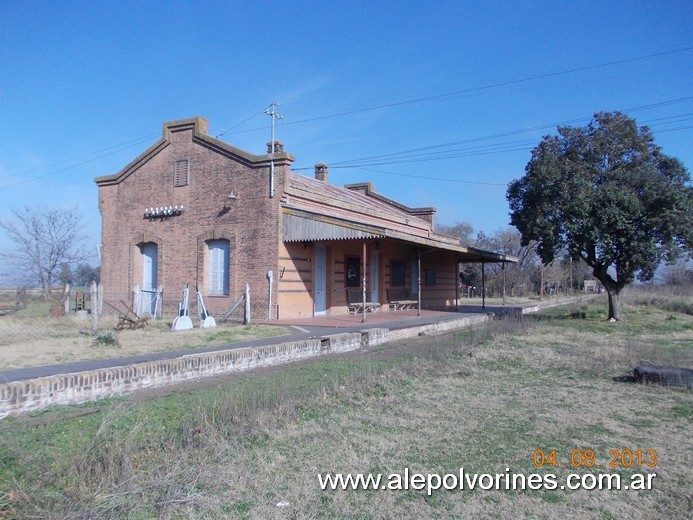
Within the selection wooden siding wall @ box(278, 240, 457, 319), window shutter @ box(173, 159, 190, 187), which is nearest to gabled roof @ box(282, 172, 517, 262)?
wooden siding wall @ box(278, 240, 457, 319)

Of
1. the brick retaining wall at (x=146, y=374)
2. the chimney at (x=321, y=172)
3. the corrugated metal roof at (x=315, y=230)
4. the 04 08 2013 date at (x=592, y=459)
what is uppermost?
the chimney at (x=321, y=172)

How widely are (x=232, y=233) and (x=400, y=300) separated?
397 inches

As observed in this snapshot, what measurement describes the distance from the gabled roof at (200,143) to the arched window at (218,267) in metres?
3.14

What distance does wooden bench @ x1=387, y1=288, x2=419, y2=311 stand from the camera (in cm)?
2527

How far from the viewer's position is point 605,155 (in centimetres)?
2161

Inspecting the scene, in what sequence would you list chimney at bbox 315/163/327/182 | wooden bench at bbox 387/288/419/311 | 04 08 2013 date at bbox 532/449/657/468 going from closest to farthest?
04 08 2013 date at bbox 532/449/657/468 < wooden bench at bbox 387/288/419/311 < chimney at bbox 315/163/327/182

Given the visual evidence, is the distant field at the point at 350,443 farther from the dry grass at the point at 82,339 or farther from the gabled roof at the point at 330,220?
the gabled roof at the point at 330,220

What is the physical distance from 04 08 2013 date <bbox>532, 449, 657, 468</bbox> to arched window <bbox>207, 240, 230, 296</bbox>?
1568 cm

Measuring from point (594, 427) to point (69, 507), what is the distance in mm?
5086

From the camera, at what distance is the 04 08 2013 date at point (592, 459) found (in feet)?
15.6

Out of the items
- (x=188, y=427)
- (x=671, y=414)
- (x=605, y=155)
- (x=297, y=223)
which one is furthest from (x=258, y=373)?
(x=605, y=155)

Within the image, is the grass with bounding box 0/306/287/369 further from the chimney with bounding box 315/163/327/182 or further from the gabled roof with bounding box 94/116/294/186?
the chimney with bounding box 315/163/327/182

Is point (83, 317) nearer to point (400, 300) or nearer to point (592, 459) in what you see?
point (400, 300)

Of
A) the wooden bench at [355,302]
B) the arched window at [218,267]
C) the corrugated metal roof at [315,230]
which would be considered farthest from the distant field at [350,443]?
the wooden bench at [355,302]
